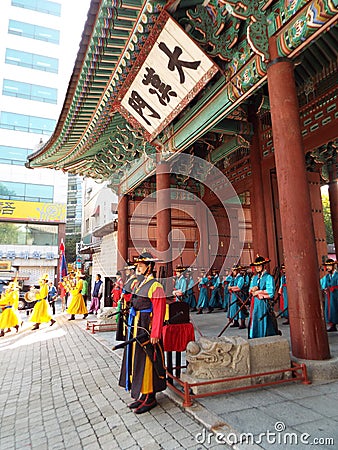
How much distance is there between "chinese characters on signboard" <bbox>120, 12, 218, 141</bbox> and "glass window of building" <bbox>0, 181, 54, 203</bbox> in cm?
2289

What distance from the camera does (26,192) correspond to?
1089 inches

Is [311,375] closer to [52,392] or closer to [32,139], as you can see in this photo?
[52,392]

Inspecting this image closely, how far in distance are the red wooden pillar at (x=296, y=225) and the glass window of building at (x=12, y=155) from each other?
94.5 ft

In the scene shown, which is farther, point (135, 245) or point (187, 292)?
point (135, 245)

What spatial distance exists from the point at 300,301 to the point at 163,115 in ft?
16.8

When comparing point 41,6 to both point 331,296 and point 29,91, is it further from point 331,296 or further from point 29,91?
point 331,296

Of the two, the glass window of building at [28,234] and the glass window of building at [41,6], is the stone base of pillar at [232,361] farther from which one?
the glass window of building at [41,6]

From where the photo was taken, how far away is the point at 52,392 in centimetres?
413

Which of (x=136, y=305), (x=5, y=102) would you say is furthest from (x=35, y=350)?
(x=5, y=102)

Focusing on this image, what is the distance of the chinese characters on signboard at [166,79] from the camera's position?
5344 millimetres

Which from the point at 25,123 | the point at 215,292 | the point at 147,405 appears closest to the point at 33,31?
the point at 25,123

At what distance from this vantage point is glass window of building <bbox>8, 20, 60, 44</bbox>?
105 feet

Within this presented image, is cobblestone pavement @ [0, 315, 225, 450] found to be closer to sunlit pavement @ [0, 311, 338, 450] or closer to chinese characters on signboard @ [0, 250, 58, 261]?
sunlit pavement @ [0, 311, 338, 450]

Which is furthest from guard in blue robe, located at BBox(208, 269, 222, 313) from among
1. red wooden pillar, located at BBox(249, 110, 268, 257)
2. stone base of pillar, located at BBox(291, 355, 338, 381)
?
stone base of pillar, located at BBox(291, 355, 338, 381)
